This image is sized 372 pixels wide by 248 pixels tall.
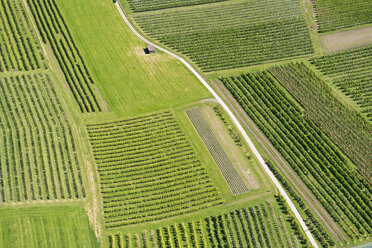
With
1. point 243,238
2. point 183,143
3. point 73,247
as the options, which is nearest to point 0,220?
point 73,247

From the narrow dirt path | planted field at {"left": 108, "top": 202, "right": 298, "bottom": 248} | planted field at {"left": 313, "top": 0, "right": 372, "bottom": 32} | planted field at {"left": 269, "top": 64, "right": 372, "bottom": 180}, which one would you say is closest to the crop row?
the narrow dirt path

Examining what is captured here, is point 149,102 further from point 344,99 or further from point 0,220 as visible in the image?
point 344,99

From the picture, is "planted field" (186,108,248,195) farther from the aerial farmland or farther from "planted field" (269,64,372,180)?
"planted field" (269,64,372,180)

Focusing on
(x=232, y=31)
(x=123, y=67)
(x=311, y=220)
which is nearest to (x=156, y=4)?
(x=232, y=31)

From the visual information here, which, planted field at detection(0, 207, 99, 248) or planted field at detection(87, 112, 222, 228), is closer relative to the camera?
planted field at detection(0, 207, 99, 248)

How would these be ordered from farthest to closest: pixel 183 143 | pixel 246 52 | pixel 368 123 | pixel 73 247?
1. pixel 246 52
2. pixel 368 123
3. pixel 183 143
4. pixel 73 247

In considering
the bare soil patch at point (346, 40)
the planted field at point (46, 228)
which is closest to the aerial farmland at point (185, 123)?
the planted field at point (46, 228)
